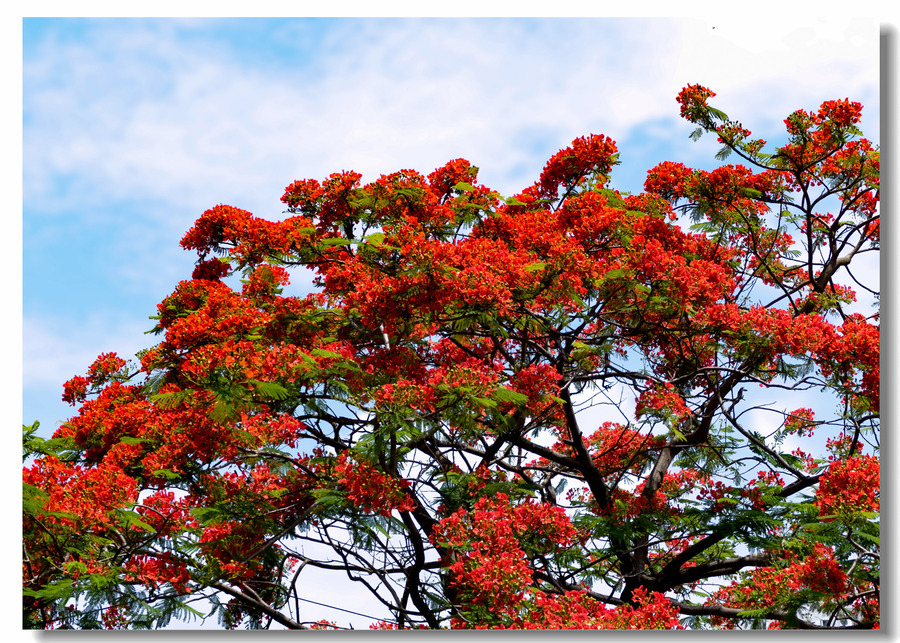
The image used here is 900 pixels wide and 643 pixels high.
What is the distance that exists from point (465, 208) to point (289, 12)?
2.86 metres

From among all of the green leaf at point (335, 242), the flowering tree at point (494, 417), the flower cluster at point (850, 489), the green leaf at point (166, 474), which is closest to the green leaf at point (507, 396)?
the flowering tree at point (494, 417)

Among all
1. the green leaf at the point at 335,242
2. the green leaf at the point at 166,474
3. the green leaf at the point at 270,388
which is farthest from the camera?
the green leaf at the point at 335,242

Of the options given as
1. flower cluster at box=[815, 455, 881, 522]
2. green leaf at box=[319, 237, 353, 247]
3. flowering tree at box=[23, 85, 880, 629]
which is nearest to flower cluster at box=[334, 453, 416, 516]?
flowering tree at box=[23, 85, 880, 629]

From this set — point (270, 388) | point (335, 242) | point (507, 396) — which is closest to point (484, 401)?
point (507, 396)

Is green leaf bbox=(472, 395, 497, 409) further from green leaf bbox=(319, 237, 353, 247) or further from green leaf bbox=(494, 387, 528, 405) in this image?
green leaf bbox=(319, 237, 353, 247)

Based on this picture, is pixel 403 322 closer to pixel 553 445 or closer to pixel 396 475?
pixel 396 475

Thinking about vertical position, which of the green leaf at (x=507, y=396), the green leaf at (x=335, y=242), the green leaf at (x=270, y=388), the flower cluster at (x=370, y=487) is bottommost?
the flower cluster at (x=370, y=487)

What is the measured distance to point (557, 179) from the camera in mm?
9078

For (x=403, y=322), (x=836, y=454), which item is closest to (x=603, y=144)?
(x=403, y=322)

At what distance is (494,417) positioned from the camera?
689 cm

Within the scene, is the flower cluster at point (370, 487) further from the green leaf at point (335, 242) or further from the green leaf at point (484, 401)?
the green leaf at point (335, 242)

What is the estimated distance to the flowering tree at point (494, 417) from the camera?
6000 mm

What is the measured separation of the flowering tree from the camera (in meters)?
6.00

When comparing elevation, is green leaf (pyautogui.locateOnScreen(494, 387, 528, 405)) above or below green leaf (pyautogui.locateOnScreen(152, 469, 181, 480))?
above
